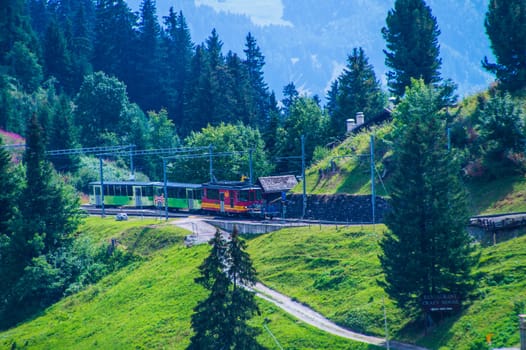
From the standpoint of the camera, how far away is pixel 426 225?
1503 inches

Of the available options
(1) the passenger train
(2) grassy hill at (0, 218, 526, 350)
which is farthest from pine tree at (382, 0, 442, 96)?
(2) grassy hill at (0, 218, 526, 350)

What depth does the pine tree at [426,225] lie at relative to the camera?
37.4 meters

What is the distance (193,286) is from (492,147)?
21208 mm

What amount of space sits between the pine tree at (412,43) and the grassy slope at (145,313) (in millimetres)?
24422

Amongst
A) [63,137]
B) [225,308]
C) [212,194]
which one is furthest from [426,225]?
[63,137]

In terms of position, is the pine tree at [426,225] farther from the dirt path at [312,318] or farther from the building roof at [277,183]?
the building roof at [277,183]

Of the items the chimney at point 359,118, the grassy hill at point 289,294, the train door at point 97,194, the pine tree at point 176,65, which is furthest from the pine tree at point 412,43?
the pine tree at point 176,65

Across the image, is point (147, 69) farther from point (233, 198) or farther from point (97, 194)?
point (233, 198)

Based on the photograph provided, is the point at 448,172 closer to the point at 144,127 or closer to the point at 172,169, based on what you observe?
the point at 172,169

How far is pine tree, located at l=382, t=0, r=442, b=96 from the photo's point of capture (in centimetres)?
7219

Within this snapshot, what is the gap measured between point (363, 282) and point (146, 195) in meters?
44.0

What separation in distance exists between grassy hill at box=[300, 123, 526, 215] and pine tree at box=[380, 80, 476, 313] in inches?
499

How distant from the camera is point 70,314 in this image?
191 ft

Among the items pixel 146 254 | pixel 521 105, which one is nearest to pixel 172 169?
pixel 146 254
